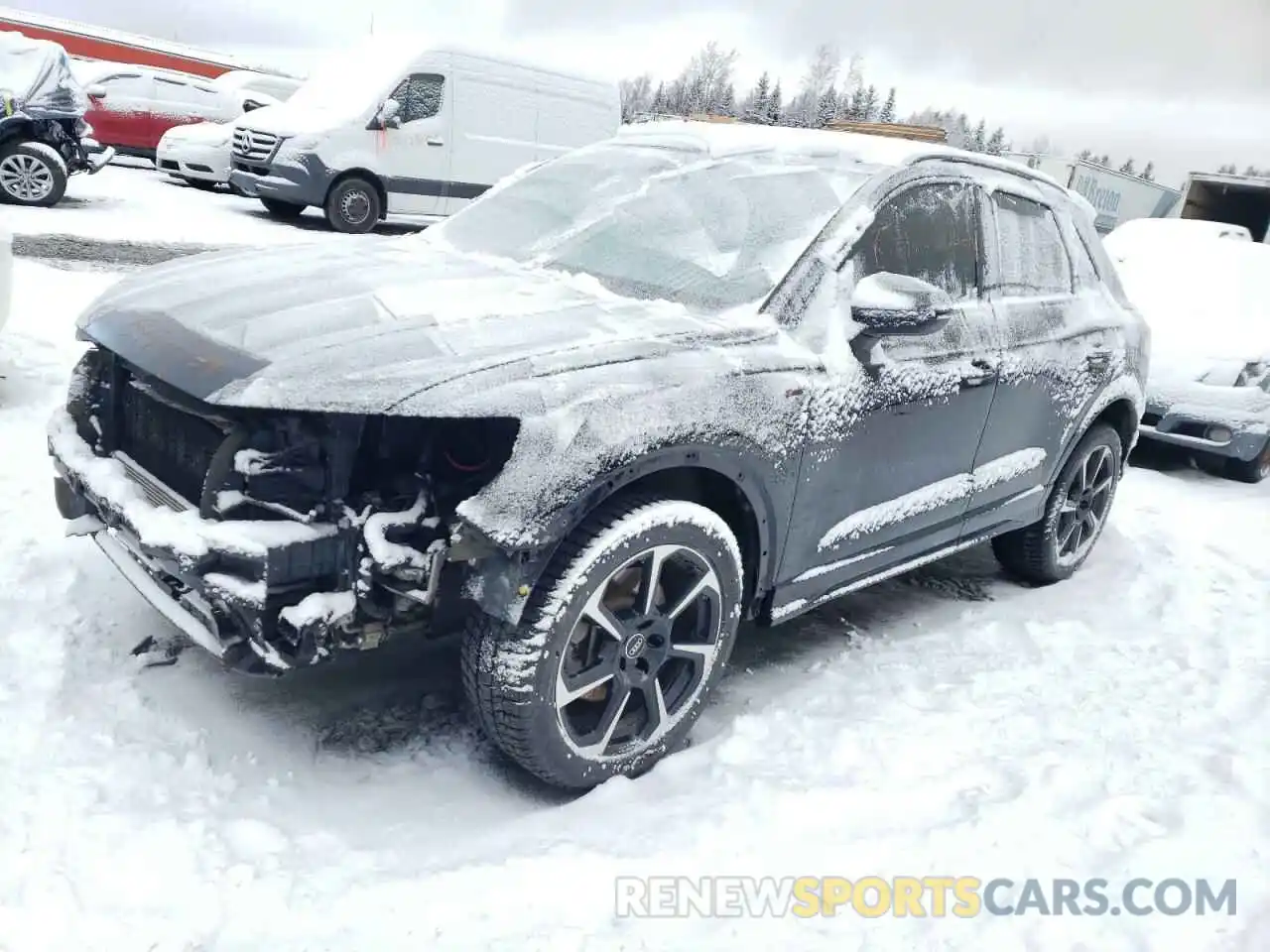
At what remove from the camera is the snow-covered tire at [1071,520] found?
15.5ft

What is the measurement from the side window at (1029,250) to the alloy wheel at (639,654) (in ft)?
6.25

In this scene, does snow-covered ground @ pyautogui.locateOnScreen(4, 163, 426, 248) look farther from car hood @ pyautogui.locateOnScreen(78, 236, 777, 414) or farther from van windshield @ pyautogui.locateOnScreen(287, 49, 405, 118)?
car hood @ pyautogui.locateOnScreen(78, 236, 777, 414)

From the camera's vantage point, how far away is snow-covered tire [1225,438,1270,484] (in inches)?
307

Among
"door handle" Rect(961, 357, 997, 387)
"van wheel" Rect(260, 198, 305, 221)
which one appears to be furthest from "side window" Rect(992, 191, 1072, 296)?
"van wheel" Rect(260, 198, 305, 221)

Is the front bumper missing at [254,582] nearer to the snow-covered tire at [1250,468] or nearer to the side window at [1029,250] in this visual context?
the side window at [1029,250]

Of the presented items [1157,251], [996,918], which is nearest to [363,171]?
[1157,251]

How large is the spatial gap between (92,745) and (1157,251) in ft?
30.7

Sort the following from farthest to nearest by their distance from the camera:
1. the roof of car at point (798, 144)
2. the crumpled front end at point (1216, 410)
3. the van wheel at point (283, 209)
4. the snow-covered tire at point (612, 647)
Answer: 1. the van wheel at point (283, 209)
2. the crumpled front end at point (1216, 410)
3. the roof of car at point (798, 144)
4. the snow-covered tire at point (612, 647)

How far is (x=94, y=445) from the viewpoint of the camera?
3141 mm

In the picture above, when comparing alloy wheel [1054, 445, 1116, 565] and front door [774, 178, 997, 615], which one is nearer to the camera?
front door [774, 178, 997, 615]

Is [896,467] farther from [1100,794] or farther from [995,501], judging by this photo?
[1100,794]

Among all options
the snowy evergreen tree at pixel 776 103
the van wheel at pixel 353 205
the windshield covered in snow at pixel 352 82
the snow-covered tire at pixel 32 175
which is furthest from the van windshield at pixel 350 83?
the snowy evergreen tree at pixel 776 103

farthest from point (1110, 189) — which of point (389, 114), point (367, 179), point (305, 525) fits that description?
point (305, 525)

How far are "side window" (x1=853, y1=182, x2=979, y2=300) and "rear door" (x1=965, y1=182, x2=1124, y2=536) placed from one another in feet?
0.49
